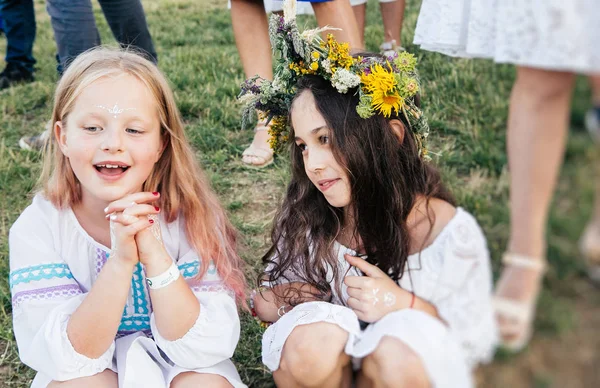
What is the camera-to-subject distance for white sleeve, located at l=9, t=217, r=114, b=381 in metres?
2.16

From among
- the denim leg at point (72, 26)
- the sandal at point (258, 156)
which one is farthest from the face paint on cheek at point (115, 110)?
the denim leg at point (72, 26)

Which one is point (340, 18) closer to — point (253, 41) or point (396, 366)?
point (253, 41)

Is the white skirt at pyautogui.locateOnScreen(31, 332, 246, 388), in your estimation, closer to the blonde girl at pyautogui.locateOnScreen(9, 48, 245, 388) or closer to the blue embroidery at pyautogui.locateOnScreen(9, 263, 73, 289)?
the blonde girl at pyautogui.locateOnScreen(9, 48, 245, 388)

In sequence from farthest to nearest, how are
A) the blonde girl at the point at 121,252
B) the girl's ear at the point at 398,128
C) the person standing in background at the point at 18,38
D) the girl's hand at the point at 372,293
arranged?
the person standing in background at the point at 18,38 → the blonde girl at the point at 121,252 → the girl's ear at the point at 398,128 → the girl's hand at the point at 372,293

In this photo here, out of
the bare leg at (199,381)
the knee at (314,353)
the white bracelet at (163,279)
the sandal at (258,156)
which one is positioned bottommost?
the bare leg at (199,381)

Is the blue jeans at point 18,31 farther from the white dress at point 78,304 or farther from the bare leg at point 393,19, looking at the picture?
the white dress at point 78,304

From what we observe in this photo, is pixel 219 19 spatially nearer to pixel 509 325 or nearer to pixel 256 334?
pixel 256 334

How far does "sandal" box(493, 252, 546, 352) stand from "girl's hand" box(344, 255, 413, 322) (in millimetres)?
449

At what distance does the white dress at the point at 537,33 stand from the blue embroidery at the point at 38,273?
156 centimetres

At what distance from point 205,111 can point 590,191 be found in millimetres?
3809

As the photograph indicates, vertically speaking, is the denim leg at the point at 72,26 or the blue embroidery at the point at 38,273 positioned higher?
the denim leg at the point at 72,26

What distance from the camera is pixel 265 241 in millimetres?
3395

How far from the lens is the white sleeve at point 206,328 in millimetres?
2258

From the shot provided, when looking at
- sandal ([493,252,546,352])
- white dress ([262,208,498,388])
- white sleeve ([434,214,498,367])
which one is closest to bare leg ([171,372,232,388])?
white dress ([262,208,498,388])
